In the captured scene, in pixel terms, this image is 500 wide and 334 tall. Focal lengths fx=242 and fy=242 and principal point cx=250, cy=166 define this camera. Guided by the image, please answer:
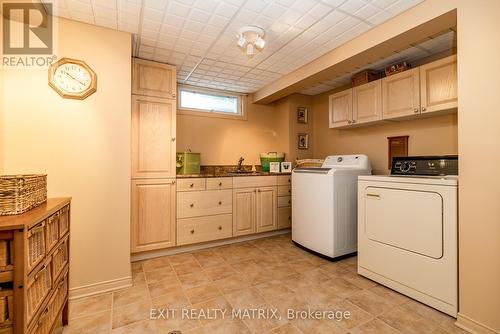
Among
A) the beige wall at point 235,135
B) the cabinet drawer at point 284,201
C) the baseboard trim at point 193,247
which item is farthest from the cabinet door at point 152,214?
the cabinet drawer at point 284,201

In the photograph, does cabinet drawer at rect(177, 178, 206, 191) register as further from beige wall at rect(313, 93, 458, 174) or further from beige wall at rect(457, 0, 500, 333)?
beige wall at rect(457, 0, 500, 333)

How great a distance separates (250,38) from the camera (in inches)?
85.9

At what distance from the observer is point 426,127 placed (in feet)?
8.72

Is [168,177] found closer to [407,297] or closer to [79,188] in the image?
[79,188]

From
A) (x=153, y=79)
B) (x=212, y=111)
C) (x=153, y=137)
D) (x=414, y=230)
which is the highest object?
(x=153, y=79)

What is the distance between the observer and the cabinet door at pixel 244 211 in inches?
127

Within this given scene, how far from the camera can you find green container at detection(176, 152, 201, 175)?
304cm

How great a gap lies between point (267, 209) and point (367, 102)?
189 centimetres

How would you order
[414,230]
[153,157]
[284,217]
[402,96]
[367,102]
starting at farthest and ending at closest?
[284,217], [367,102], [153,157], [402,96], [414,230]

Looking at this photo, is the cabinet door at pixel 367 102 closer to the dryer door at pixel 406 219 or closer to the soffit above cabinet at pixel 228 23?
the soffit above cabinet at pixel 228 23

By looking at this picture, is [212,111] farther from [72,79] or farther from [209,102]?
[72,79]

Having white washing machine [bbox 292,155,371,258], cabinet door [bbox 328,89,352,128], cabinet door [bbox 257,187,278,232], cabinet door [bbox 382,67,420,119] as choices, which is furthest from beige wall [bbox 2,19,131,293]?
cabinet door [bbox 382,67,420,119]

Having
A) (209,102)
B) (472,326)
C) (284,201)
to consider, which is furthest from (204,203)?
(472,326)

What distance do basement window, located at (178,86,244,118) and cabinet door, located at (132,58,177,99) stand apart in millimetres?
693
